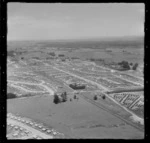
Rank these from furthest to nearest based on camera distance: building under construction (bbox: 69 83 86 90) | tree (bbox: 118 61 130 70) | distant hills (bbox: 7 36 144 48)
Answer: tree (bbox: 118 61 130 70)
building under construction (bbox: 69 83 86 90)
distant hills (bbox: 7 36 144 48)

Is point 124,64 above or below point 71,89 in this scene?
above

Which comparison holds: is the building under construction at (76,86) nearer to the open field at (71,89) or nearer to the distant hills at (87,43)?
the open field at (71,89)

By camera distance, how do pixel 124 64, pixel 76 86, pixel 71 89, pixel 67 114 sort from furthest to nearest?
pixel 124 64 < pixel 76 86 < pixel 71 89 < pixel 67 114

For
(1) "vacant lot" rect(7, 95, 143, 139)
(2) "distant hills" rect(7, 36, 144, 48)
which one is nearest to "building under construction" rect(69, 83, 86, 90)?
(1) "vacant lot" rect(7, 95, 143, 139)

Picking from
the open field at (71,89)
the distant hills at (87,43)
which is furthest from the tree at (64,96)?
the distant hills at (87,43)

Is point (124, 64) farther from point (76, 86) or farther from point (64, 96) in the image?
point (64, 96)

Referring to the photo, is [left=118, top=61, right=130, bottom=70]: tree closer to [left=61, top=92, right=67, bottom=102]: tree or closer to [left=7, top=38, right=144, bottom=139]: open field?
[left=7, top=38, right=144, bottom=139]: open field

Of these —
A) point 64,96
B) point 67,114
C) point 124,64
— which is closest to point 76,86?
point 64,96

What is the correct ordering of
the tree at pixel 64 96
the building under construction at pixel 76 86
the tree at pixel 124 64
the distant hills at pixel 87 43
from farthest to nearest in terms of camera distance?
the tree at pixel 124 64 < the building under construction at pixel 76 86 < the tree at pixel 64 96 < the distant hills at pixel 87 43

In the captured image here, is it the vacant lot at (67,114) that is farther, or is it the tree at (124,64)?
the tree at (124,64)

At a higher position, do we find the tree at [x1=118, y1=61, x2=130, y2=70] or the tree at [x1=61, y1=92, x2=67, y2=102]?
the tree at [x1=118, y1=61, x2=130, y2=70]
